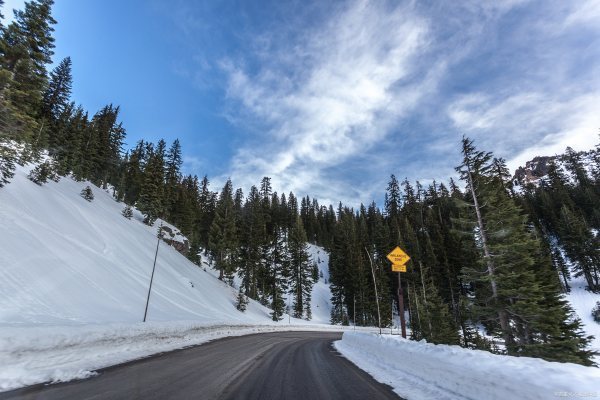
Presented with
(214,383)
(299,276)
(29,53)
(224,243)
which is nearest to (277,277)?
(299,276)

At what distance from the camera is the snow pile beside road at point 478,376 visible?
4.21m

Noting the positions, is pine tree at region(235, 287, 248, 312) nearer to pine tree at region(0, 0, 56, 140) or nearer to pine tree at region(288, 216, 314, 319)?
pine tree at region(288, 216, 314, 319)

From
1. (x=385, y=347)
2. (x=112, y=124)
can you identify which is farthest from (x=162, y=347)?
(x=112, y=124)

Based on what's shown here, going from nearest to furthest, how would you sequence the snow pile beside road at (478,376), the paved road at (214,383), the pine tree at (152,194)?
1. the snow pile beside road at (478,376)
2. the paved road at (214,383)
3. the pine tree at (152,194)

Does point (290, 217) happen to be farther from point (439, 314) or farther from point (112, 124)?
point (439, 314)

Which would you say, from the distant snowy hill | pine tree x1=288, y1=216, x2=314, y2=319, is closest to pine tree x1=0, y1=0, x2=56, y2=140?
the distant snowy hill

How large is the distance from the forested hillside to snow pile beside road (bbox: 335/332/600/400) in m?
13.1

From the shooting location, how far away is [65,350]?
29.0 feet

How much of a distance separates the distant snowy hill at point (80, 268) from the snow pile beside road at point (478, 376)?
1345 centimetres

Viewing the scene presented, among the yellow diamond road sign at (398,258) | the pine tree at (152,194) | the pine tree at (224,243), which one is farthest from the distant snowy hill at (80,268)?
the yellow diamond road sign at (398,258)

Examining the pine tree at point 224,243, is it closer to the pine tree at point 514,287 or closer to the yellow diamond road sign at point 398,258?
the yellow diamond road sign at point 398,258

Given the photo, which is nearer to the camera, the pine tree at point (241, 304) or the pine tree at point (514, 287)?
the pine tree at point (514, 287)

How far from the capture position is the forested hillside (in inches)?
738

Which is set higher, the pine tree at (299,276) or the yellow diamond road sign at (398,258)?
the pine tree at (299,276)
